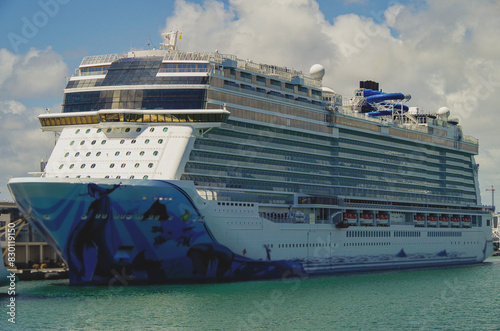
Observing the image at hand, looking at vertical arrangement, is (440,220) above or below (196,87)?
below

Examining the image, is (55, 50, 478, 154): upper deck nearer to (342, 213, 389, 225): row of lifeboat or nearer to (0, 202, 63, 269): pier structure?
(342, 213, 389, 225): row of lifeboat

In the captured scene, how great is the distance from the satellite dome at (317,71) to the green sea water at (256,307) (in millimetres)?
16412

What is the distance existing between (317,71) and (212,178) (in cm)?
1599

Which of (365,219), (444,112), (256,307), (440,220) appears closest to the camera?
(256,307)

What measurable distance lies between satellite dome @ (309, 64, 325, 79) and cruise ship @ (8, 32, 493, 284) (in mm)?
118

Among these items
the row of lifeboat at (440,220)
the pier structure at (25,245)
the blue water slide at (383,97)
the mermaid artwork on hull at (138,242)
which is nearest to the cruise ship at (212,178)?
the mermaid artwork on hull at (138,242)

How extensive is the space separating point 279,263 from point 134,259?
9835 mm

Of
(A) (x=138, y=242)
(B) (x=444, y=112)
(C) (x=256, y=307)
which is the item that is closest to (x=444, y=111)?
(B) (x=444, y=112)

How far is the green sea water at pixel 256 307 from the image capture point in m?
30.0

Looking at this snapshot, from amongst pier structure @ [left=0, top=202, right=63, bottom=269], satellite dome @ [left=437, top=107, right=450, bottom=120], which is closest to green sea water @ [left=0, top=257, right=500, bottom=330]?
pier structure @ [left=0, top=202, right=63, bottom=269]

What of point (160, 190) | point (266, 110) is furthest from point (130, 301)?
point (266, 110)

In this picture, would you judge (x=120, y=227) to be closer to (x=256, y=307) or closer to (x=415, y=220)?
(x=256, y=307)

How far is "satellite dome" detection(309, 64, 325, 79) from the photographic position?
178ft

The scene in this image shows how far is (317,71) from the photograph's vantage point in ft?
178
